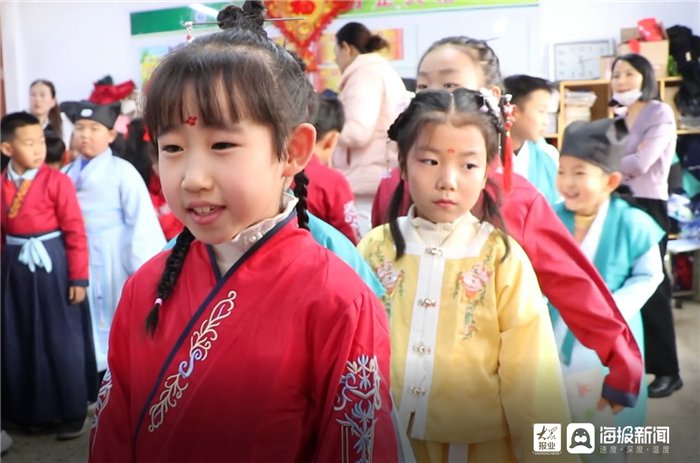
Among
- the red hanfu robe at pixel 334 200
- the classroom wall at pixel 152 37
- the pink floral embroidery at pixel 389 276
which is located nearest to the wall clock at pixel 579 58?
the classroom wall at pixel 152 37

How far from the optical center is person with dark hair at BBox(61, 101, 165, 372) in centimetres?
153

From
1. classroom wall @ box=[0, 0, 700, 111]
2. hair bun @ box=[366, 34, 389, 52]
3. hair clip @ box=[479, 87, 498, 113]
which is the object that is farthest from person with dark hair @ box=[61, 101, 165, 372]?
hair clip @ box=[479, 87, 498, 113]

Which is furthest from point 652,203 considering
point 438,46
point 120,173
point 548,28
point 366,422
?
point 120,173

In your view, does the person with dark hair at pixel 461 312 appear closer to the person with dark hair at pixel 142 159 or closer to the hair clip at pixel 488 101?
the hair clip at pixel 488 101

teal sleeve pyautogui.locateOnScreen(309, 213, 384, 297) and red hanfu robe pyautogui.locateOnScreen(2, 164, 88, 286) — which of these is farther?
red hanfu robe pyautogui.locateOnScreen(2, 164, 88, 286)

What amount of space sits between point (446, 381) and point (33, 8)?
905 mm

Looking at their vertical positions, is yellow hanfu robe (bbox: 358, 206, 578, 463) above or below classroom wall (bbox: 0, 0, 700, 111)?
below

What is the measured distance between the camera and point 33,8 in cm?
121

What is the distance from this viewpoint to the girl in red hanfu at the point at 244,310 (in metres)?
0.57

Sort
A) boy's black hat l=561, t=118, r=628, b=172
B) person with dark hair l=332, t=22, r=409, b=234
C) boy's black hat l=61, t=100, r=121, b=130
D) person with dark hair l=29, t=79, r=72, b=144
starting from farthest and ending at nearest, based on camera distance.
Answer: boy's black hat l=61, t=100, r=121, b=130
person with dark hair l=29, t=79, r=72, b=144
boy's black hat l=561, t=118, r=628, b=172
person with dark hair l=332, t=22, r=409, b=234

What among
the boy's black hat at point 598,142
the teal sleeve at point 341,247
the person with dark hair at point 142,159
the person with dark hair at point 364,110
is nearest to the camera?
the teal sleeve at point 341,247

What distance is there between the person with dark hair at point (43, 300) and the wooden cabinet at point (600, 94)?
3.42 feet

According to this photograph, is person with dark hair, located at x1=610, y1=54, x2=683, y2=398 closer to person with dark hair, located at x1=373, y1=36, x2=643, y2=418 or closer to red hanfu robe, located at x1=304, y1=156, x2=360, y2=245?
person with dark hair, located at x1=373, y1=36, x2=643, y2=418

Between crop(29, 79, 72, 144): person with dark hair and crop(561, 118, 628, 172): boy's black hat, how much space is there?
94 centimetres
